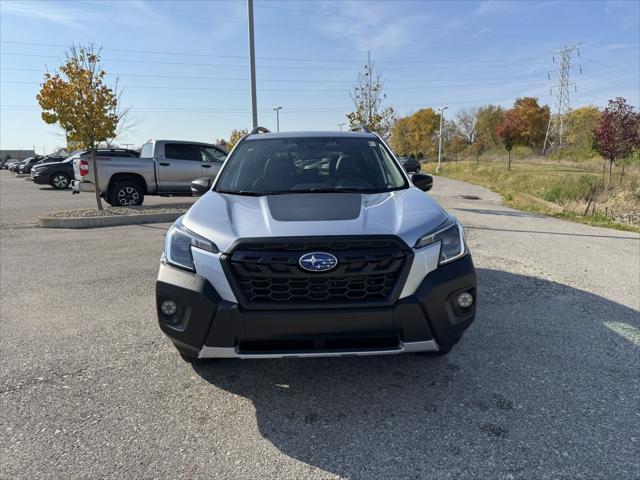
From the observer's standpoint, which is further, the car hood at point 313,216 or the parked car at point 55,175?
the parked car at point 55,175

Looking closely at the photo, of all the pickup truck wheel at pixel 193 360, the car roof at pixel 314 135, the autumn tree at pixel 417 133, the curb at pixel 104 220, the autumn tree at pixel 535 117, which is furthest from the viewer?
the autumn tree at pixel 417 133

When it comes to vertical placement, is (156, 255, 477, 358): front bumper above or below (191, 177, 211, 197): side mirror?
below

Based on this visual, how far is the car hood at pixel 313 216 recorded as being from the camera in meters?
2.67

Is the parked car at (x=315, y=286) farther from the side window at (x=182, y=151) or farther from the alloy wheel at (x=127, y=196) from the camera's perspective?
the side window at (x=182, y=151)

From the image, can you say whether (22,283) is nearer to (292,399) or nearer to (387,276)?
(292,399)

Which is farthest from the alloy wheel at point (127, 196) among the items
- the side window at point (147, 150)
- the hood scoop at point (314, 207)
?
the hood scoop at point (314, 207)

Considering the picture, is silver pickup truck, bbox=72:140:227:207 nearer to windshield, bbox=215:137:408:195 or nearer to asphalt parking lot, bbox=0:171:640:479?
asphalt parking lot, bbox=0:171:640:479

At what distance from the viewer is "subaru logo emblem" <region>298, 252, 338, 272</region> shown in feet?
8.34

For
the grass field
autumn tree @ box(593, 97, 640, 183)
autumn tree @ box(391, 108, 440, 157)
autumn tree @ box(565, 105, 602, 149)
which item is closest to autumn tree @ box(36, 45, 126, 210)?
the grass field

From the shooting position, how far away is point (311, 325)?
2523mm

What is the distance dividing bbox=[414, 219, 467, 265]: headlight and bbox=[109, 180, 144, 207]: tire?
11104 millimetres

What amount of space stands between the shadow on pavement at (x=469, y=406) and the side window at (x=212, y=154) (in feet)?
35.7

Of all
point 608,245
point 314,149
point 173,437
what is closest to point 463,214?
point 608,245

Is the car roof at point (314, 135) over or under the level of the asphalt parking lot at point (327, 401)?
over
